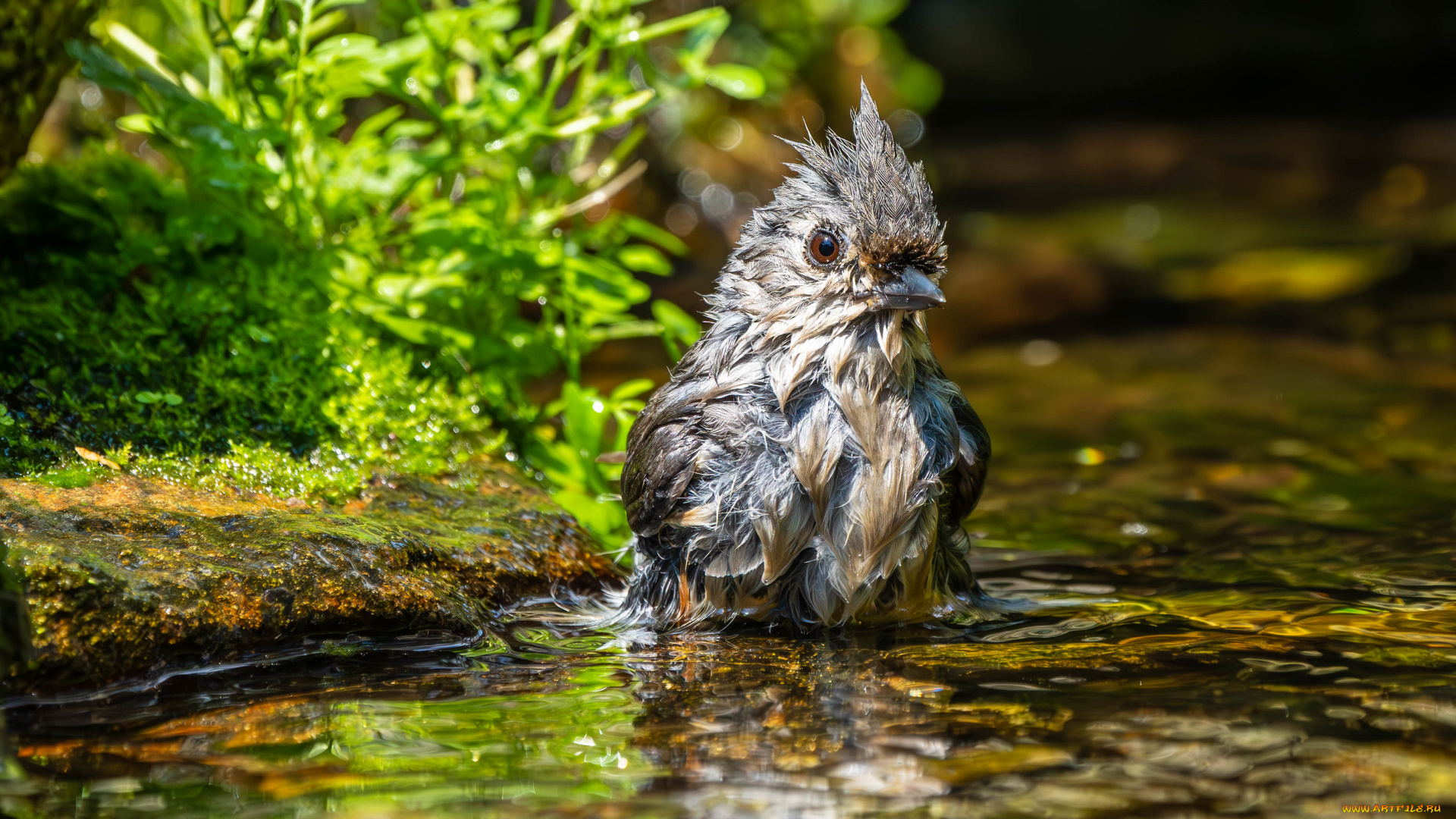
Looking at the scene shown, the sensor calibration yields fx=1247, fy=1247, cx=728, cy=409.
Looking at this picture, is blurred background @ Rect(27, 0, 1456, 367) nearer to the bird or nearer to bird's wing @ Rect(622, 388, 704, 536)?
the bird

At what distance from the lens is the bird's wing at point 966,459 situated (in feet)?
11.2

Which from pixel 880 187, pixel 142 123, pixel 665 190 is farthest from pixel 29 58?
pixel 665 190

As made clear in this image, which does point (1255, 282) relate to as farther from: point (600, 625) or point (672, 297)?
point (600, 625)

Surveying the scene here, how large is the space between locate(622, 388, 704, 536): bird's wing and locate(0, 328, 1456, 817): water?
1.13 feet

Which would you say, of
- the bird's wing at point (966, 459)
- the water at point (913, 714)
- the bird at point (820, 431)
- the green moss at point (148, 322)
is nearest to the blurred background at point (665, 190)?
the green moss at point (148, 322)

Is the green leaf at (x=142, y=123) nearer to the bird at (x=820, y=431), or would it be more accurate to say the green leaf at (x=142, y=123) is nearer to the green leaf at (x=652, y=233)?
Answer: the green leaf at (x=652, y=233)

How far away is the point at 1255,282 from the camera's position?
8.93 meters

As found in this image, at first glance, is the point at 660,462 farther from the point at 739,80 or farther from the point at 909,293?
the point at 739,80

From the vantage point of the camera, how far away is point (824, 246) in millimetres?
3201

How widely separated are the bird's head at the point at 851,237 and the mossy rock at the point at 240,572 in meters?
1.05

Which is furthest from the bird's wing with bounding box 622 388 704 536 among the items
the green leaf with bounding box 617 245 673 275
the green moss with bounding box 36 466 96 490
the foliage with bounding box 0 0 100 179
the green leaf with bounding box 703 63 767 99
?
the foliage with bounding box 0 0 100 179

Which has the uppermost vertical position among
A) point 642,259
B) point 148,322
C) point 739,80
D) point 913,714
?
point 739,80

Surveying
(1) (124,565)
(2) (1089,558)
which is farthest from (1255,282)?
(1) (124,565)

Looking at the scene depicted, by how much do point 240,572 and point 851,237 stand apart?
171 cm
